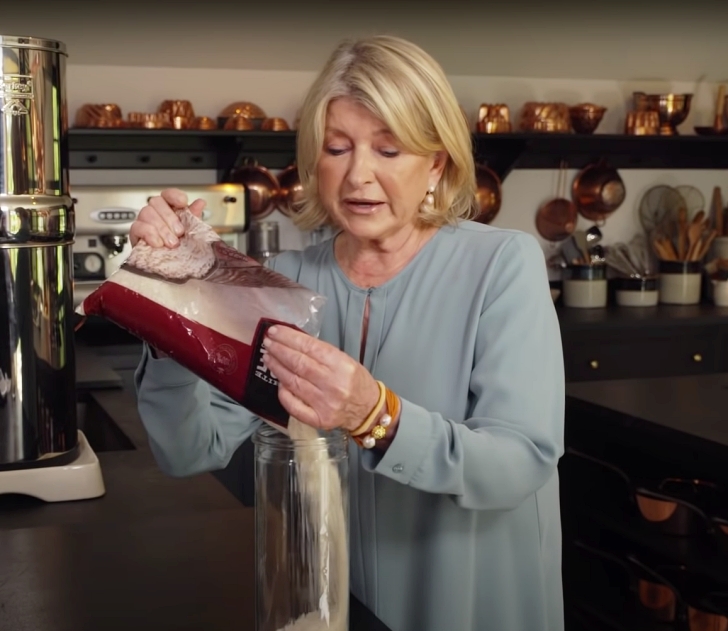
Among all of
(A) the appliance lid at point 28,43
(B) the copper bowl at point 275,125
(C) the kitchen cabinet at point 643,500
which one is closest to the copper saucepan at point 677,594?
(C) the kitchen cabinet at point 643,500

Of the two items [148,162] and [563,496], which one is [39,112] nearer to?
[563,496]

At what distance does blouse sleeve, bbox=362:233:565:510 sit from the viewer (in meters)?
1.10

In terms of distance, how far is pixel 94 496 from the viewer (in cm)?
136

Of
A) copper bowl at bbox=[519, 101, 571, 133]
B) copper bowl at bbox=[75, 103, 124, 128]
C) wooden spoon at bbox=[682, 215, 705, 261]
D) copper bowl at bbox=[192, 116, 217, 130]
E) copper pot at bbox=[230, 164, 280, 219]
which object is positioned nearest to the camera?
copper bowl at bbox=[75, 103, 124, 128]

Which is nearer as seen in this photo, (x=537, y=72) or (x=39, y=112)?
(x=39, y=112)

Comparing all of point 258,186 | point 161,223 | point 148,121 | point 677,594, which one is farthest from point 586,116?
point 161,223

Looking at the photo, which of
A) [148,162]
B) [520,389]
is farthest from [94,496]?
[148,162]

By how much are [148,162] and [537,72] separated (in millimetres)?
1466

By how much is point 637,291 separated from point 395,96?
113 inches

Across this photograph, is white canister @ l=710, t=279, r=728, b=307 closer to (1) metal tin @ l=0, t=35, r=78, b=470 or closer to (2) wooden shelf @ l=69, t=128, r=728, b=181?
(2) wooden shelf @ l=69, t=128, r=728, b=181

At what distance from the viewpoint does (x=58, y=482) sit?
1.34 m

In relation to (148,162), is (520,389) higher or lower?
lower

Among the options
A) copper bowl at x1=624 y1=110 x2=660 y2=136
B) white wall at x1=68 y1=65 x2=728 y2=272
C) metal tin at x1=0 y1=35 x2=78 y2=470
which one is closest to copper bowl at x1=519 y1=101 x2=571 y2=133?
white wall at x1=68 y1=65 x2=728 y2=272

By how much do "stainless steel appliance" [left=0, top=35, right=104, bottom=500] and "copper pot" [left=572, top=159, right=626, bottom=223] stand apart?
122 inches
